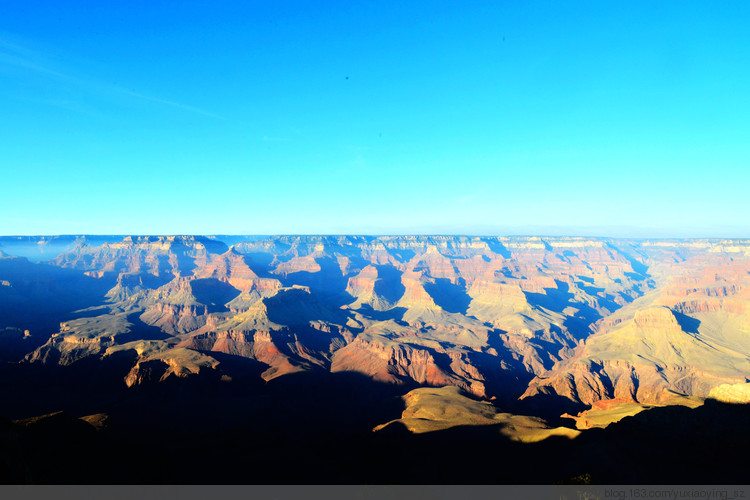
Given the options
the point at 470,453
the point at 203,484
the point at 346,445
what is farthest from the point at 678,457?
the point at 203,484

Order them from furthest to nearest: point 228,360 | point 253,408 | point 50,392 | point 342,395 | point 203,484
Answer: point 228,360 → point 342,395 → point 50,392 → point 253,408 → point 203,484

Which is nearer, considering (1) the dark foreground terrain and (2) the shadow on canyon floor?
(2) the shadow on canyon floor

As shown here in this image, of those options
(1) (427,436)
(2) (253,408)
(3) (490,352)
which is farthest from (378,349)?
(1) (427,436)

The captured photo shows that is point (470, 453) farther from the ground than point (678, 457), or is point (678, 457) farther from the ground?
point (678, 457)

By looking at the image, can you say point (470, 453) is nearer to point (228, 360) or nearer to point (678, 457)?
point (678, 457)

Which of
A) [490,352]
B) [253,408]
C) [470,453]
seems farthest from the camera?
[490,352]

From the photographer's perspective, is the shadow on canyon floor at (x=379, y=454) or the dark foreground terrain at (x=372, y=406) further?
the dark foreground terrain at (x=372, y=406)

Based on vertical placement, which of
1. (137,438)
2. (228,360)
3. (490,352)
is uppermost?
(137,438)

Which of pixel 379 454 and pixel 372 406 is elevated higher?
pixel 379 454

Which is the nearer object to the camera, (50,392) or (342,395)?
(50,392)

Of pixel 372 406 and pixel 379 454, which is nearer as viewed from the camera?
pixel 379 454
